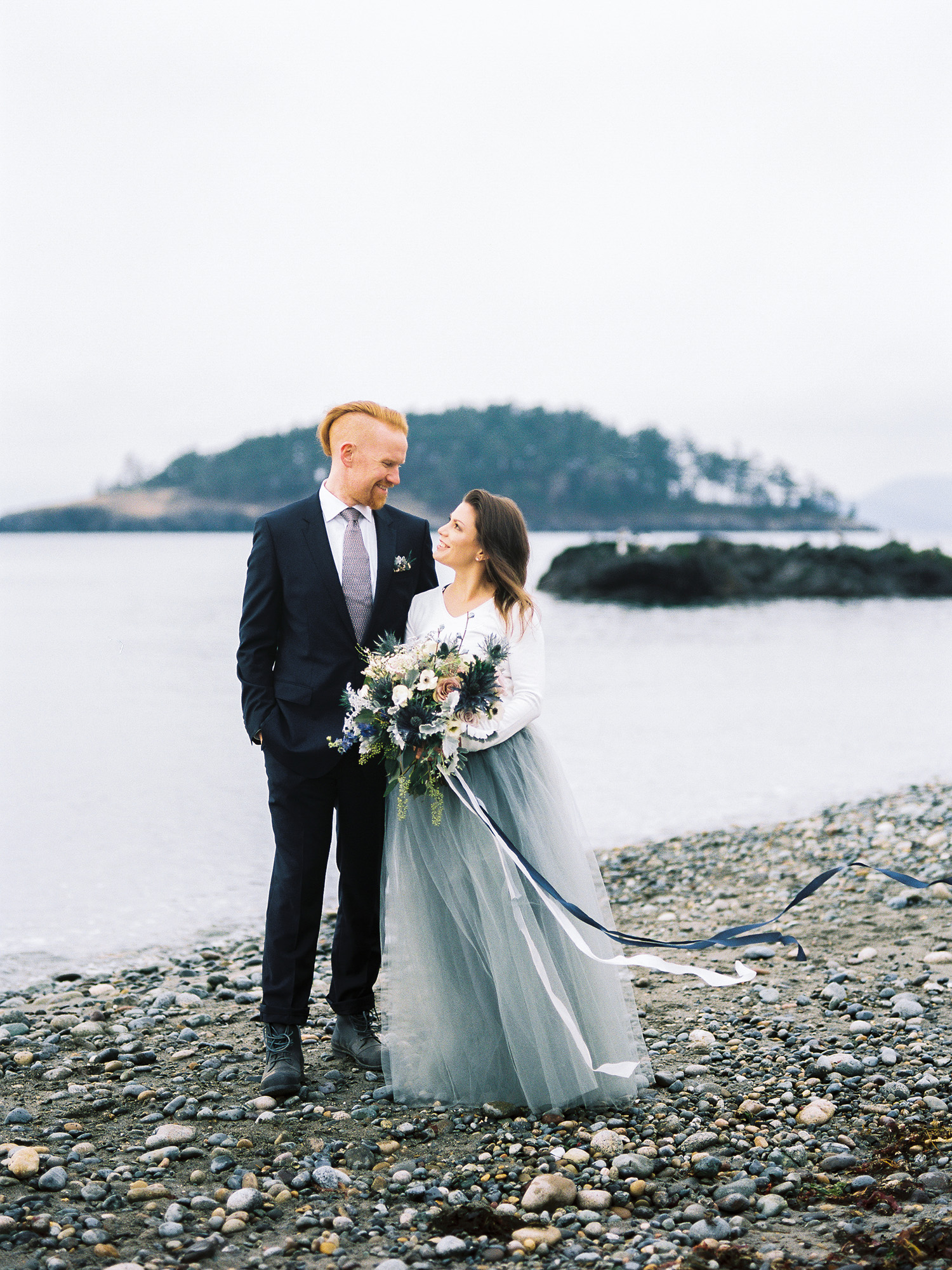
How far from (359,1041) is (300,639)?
5.48 ft

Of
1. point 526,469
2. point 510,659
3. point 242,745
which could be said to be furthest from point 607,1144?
point 526,469

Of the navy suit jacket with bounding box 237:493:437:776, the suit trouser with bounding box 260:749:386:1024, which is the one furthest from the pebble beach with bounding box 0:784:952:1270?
the navy suit jacket with bounding box 237:493:437:776

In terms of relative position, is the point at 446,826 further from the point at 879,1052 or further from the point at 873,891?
the point at 873,891

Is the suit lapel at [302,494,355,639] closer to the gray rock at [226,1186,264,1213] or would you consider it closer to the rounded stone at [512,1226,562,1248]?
the gray rock at [226,1186,264,1213]

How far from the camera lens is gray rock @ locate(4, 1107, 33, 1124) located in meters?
4.02

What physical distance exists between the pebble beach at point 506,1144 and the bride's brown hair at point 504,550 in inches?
70.8

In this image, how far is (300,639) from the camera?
13.8 feet

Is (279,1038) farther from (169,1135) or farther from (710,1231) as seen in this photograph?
(710,1231)

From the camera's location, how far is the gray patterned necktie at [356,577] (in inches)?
167

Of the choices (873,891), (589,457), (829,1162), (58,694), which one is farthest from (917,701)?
(589,457)

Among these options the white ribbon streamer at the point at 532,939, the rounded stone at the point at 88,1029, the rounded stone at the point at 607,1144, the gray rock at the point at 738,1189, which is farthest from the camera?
the rounded stone at the point at 88,1029

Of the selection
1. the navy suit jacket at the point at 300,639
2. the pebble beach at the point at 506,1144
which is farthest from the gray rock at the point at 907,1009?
the navy suit jacket at the point at 300,639

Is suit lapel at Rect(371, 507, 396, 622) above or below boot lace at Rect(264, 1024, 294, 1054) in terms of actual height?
above

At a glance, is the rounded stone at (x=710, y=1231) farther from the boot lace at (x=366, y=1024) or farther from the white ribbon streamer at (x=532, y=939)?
the boot lace at (x=366, y=1024)
